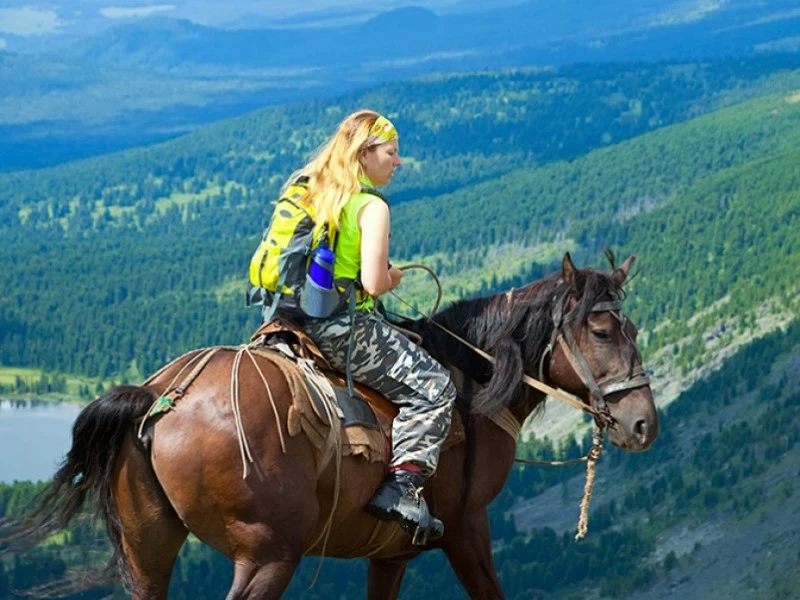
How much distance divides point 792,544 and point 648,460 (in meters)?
56.7

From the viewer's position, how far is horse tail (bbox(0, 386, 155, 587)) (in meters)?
12.9

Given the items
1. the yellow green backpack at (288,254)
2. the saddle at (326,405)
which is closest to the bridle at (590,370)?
the saddle at (326,405)

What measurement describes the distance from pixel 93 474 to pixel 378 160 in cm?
360

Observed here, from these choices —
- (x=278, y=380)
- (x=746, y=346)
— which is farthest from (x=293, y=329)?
(x=746, y=346)

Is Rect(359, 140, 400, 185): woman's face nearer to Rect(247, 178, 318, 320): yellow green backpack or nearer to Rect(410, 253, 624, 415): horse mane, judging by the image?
Rect(247, 178, 318, 320): yellow green backpack

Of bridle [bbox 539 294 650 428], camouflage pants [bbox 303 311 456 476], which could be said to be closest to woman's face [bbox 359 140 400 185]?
camouflage pants [bbox 303 311 456 476]

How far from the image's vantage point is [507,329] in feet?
51.3

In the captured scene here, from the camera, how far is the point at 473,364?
1582cm

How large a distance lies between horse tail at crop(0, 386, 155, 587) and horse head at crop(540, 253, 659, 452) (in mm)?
4132

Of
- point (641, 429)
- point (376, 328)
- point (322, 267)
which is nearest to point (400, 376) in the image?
point (376, 328)

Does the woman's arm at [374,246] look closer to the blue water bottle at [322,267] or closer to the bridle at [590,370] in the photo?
the blue water bottle at [322,267]

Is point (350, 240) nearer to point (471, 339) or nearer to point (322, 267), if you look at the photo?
point (322, 267)

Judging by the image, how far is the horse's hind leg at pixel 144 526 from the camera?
12953 mm

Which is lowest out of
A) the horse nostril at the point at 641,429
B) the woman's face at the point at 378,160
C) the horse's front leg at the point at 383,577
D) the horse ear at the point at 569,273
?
the horse's front leg at the point at 383,577
